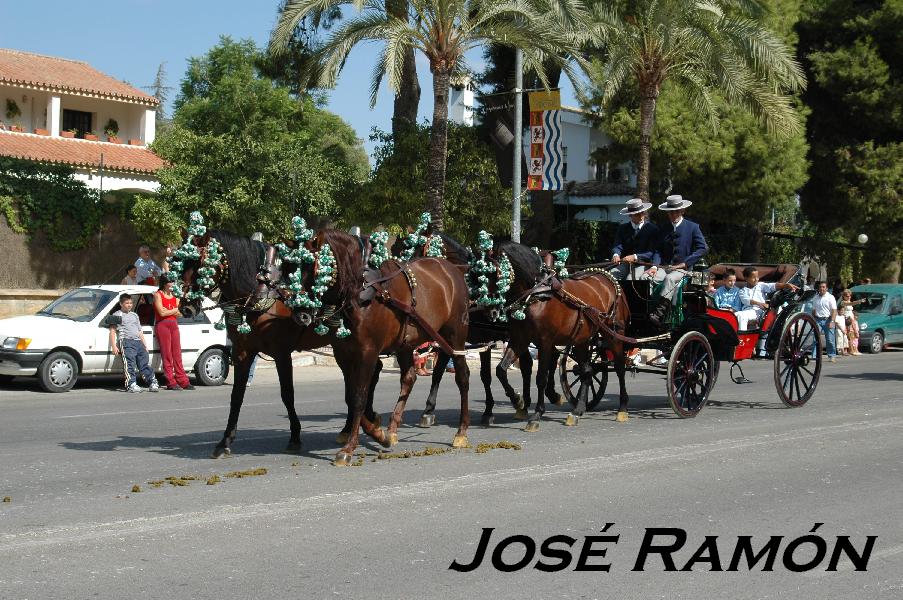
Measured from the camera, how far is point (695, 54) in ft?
87.2

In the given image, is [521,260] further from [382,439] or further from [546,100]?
[546,100]

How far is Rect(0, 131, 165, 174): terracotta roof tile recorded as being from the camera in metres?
40.5

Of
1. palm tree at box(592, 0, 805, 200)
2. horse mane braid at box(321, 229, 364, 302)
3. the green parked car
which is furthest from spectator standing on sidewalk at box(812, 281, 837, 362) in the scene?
horse mane braid at box(321, 229, 364, 302)

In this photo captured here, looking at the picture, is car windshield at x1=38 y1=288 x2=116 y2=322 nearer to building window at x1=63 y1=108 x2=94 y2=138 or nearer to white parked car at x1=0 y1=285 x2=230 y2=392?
white parked car at x1=0 y1=285 x2=230 y2=392

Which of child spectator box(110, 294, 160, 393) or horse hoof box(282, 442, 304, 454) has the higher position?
child spectator box(110, 294, 160, 393)

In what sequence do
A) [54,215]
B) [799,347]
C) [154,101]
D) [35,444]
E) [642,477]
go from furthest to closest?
[154,101], [54,215], [799,347], [35,444], [642,477]

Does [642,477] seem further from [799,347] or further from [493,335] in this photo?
[799,347]

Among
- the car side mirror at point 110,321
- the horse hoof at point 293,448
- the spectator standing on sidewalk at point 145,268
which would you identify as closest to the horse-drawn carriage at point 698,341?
the horse hoof at point 293,448

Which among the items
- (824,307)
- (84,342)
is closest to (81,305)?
(84,342)

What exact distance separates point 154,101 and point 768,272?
35905mm

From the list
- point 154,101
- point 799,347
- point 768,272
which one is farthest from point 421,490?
point 154,101

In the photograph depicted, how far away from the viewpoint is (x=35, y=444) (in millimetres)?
10969

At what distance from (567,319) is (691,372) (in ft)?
6.86

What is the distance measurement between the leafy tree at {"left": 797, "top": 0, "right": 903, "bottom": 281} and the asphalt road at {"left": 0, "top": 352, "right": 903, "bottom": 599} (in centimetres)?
2475
